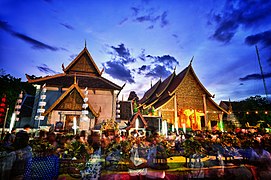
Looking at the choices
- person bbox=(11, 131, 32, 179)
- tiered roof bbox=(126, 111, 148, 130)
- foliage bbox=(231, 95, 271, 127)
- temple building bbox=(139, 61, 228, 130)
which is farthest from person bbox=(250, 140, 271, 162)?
foliage bbox=(231, 95, 271, 127)

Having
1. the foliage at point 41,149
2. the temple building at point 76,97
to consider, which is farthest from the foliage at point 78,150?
the temple building at point 76,97

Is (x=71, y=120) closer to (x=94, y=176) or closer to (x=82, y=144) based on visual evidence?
(x=82, y=144)

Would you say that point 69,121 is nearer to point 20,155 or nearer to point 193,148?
point 20,155

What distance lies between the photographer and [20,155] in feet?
12.3

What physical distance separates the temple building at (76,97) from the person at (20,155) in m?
6.21

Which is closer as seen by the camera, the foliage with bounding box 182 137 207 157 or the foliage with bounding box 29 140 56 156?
the foliage with bounding box 29 140 56 156

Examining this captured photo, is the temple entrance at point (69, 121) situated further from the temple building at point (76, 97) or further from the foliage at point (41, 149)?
the foliage at point (41, 149)

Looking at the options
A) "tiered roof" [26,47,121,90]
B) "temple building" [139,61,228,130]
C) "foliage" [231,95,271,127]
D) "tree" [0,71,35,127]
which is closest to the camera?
"tiered roof" [26,47,121,90]

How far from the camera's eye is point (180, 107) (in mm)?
17328

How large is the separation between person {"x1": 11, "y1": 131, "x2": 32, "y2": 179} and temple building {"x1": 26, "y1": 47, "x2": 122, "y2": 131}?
245 inches

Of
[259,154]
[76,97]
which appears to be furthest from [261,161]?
→ [76,97]

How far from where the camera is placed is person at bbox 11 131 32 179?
3.64 m

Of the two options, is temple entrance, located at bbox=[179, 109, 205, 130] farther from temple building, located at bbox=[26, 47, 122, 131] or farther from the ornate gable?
the ornate gable

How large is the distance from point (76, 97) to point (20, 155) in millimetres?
8076
